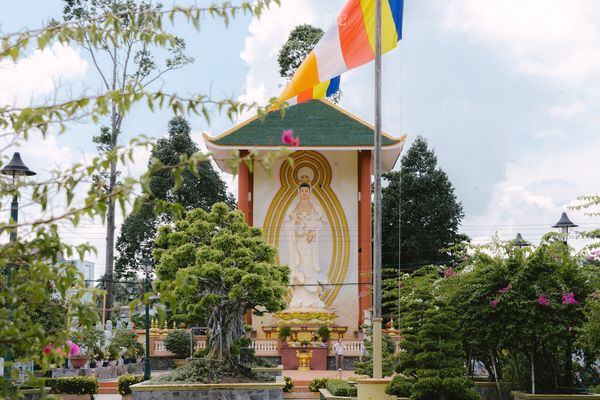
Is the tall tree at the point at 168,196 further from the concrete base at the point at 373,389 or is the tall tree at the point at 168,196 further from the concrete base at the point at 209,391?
the concrete base at the point at 373,389

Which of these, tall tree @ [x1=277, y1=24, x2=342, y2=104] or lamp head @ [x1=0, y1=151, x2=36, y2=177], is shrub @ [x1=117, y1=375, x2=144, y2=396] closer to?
lamp head @ [x1=0, y1=151, x2=36, y2=177]

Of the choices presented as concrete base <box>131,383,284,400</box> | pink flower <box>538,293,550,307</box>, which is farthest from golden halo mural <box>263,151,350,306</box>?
pink flower <box>538,293,550,307</box>

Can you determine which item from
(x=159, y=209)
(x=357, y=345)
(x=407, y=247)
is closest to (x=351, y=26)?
(x=159, y=209)

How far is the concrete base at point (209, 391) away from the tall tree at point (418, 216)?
2425 cm

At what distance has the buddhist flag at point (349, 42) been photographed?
1684cm

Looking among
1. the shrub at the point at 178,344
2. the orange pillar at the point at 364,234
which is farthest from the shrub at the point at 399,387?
the orange pillar at the point at 364,234

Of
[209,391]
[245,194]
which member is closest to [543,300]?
[209,391]

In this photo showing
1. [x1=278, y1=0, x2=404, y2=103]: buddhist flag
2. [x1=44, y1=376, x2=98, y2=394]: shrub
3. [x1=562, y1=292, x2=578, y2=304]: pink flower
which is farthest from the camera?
[x1=44, y1=376, x2=98, y2=394]: shrub

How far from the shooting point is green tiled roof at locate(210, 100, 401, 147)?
33.3 m

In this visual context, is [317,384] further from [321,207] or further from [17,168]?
[321,207]

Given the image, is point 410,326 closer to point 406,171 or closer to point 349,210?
point 349,210

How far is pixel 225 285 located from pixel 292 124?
664 inches

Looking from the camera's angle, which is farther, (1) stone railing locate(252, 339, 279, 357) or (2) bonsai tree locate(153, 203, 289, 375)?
(1) stone railing locate(252, 339, 279, 357)

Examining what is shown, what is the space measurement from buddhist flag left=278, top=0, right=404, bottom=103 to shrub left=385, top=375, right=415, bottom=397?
603 cm
